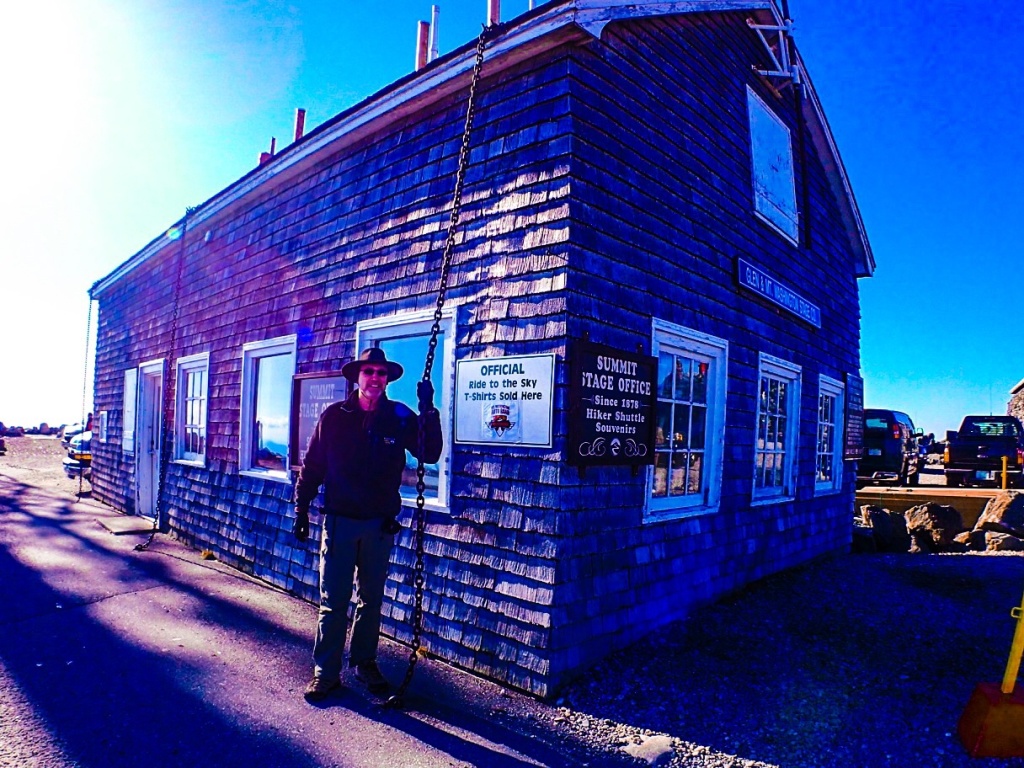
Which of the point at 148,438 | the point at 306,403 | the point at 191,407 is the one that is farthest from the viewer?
the point at 148,438

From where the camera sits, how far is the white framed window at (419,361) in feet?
16.6

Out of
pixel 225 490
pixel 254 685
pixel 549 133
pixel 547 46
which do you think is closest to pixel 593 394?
pixel 549 133

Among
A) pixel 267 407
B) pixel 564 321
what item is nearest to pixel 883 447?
pixel 267 407

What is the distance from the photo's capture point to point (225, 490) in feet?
26.2

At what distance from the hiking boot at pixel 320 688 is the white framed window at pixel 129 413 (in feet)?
28.4

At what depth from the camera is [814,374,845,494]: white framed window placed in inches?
336

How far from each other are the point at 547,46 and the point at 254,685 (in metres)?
4.58

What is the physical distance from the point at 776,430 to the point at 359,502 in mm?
5122

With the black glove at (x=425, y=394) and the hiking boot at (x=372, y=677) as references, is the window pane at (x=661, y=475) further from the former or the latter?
the hiking boot at (x=372, y=677)

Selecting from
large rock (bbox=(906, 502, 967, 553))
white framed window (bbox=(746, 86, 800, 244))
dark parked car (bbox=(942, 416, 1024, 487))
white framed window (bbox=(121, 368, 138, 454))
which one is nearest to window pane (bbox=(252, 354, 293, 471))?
white framed window (bbox=(121, 368, 138, 454))

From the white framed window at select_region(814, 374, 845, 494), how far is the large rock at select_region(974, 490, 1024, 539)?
280 centimetres

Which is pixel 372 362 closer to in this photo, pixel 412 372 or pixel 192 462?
pixel 412 372

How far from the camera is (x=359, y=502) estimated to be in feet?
13.3

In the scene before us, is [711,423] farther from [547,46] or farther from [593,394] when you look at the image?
[547,46]
